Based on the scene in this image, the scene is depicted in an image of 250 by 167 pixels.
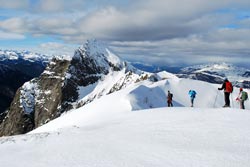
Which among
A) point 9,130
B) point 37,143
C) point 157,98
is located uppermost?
point 37,143

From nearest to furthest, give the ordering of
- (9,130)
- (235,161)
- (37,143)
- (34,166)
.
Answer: (235,161)
(34,166)
(37,143)
(9,130)

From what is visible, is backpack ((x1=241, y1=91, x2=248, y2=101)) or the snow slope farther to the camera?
backpack ((x1=241, y1=91, x2=248, y2=101))

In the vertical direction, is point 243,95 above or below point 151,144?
above

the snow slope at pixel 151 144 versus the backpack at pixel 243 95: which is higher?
the backpack at pixel 243 95

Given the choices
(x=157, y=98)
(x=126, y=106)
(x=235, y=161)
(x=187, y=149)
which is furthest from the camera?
(x=157, y=98)

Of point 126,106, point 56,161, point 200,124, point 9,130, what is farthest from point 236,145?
point 9,130

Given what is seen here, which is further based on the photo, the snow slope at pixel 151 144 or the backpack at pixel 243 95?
the backpack at pixel 243 95

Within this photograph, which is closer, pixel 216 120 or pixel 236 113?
pixel 216 120

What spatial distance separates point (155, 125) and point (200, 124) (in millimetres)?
2965

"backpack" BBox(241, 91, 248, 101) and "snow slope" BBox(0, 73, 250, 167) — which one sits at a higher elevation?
"backpack" BBox(241, 91, 248, 101)

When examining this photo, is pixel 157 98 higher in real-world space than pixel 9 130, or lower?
higher

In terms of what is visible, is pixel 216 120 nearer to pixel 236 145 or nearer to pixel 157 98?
pixel 236 145

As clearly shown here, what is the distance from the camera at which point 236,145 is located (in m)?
16.7

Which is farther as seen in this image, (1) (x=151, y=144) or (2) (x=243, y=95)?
(2) (x=243, y=95)
